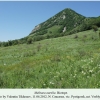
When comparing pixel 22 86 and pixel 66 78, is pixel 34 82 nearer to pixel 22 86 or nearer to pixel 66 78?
pixel 22 86

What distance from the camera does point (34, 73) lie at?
12.4 metres

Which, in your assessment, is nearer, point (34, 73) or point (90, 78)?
point (90, 78)

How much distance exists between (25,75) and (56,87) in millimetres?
3040

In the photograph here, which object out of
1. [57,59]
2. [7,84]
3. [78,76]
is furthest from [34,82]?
[57,59]

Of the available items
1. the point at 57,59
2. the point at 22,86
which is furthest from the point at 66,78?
the point at 57,59
